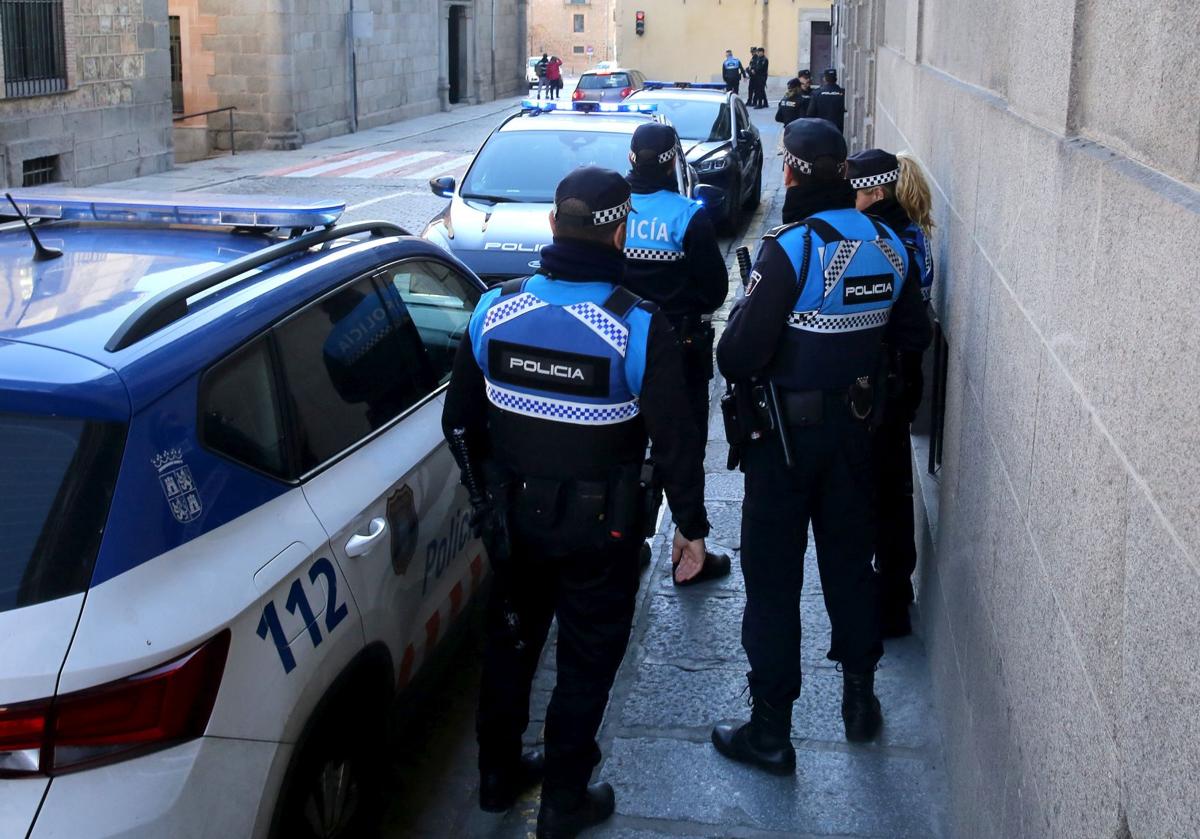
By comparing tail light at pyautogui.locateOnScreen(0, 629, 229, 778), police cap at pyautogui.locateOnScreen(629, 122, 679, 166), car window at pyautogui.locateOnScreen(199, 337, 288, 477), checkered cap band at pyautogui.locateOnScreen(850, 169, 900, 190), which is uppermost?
police cap at pyautogui.locateOnScreen(629, 122, 679, 166)

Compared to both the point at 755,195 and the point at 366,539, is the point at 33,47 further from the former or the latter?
the point at 366,539

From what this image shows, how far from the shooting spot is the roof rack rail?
2988mm

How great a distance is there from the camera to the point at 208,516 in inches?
115

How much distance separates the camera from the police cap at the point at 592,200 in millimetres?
3650

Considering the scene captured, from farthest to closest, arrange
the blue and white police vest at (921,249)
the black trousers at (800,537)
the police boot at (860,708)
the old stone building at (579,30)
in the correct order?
the old stone building at (579,30) → the blue and white police vest at (921,249) → the police boot at (860,708) → the black trousers at (800,537)

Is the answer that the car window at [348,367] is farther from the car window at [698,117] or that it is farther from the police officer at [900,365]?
the car window at [698,117]

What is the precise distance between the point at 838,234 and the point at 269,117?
1016 inches

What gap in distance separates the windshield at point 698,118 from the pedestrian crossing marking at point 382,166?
5.72m

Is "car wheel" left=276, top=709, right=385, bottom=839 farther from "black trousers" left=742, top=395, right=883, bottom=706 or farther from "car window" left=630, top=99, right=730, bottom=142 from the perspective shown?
"car window" left=630, top=99, right=730, bottom=142

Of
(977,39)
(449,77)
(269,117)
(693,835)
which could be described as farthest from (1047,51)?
(449,77)

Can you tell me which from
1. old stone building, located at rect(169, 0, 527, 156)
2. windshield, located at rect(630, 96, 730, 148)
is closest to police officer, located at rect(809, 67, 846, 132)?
windshield, located at rect(630, 96, 730, 148)

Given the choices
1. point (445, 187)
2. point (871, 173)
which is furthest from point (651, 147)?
point (445, 187)

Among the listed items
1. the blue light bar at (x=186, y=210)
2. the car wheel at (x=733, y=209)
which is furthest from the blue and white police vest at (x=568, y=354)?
the car wheel at (x=733, y=209)

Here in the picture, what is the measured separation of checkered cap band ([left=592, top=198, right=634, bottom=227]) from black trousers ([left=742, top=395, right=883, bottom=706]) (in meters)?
0.87
